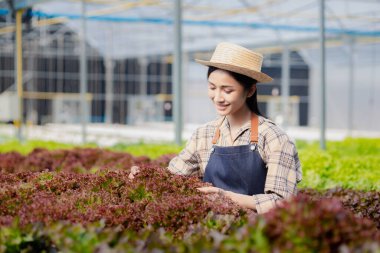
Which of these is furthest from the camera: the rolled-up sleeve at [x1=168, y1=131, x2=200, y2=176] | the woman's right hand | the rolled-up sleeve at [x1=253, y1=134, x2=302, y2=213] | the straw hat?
the rolled-up sleeve at [x1=168, y1=131, x2=200, y2=176]

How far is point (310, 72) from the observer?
115 feet

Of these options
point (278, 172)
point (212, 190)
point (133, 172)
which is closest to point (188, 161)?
point (133, 172)

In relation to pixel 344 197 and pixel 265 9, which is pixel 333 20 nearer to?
pixel 265 9

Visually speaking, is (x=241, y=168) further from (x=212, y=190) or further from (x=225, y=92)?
(x=225, y=92)

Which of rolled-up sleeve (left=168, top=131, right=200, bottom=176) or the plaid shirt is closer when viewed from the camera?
the plaid shirt

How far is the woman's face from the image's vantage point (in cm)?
452

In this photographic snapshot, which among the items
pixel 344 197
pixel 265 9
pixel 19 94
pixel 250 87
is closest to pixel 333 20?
pixel 265 9

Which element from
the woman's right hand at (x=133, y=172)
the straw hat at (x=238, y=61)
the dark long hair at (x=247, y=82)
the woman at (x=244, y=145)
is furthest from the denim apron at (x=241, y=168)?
the woman's right hand at (x=133, y=172)

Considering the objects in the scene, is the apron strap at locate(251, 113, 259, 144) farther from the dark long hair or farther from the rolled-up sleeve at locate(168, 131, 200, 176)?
the rolled-up sleeve at locate(168, 131, 200, 176)

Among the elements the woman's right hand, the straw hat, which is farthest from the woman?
the woman's right hand

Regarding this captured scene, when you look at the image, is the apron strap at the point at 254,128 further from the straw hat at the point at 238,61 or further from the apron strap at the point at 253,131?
the straw hat at the point at 238,61

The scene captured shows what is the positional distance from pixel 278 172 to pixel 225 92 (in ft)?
1.71

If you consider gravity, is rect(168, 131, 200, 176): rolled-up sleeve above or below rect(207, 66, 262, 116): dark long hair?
below

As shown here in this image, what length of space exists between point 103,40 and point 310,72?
8648 mm
